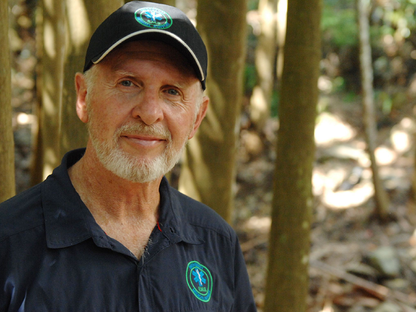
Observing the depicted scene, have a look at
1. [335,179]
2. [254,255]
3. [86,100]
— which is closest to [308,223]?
[86,100]

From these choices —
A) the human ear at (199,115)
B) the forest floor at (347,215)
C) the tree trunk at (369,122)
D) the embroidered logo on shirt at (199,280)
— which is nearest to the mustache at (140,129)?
the human ear at (199,115)

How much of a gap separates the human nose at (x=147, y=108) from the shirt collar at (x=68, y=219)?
41cm

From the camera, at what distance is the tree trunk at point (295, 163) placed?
10.6ft

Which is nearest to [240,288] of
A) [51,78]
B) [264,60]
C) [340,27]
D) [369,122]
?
[51,78]

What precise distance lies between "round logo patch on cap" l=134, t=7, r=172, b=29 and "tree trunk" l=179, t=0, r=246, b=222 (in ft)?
7.51

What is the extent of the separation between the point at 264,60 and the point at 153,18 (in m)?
9.92

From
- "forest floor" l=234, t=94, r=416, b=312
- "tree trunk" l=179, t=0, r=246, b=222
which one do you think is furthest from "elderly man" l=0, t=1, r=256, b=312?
"forest floor" l=234, t=94, r=416, b=312

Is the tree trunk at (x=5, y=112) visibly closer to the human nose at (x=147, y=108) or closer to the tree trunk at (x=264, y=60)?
the human nose at (x=147, y=108)

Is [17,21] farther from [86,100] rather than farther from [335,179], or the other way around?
[86,100]

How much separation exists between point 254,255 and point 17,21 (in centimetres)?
958

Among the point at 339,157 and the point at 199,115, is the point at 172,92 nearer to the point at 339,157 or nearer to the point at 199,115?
the point at 199,115

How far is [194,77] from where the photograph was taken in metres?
1.97

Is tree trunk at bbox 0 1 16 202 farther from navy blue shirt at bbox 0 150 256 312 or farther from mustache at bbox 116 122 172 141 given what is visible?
mustache at bbox 116 122 172 141

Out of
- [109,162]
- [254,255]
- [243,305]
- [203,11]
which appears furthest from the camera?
[254,255]
